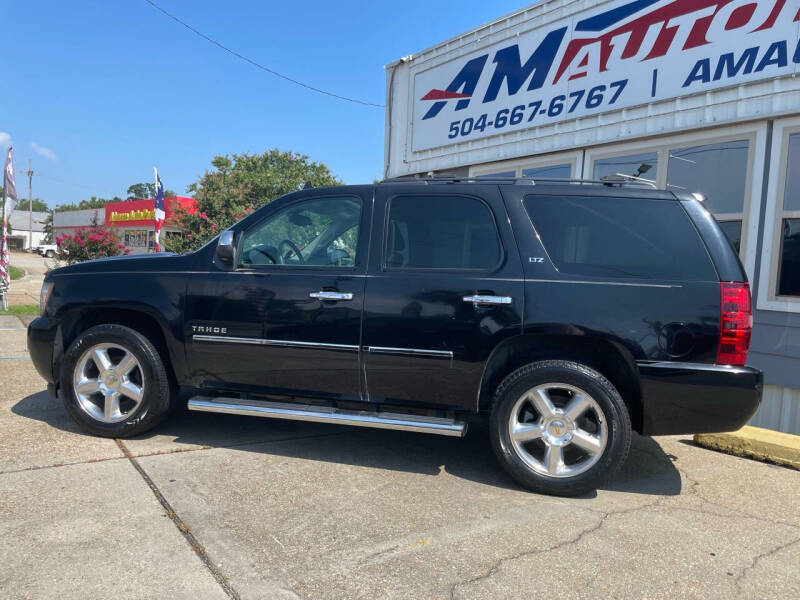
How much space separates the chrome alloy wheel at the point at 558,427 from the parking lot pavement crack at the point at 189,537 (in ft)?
6.07

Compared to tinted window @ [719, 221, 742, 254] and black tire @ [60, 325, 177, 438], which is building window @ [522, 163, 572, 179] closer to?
tinted window @ [719, 221, 742, 254]

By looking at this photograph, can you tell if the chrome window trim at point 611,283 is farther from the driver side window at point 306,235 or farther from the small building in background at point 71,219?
the small building in background at point 71,219

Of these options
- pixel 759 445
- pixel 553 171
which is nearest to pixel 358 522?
pixel 759 445

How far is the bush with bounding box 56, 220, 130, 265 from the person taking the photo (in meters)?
13.5

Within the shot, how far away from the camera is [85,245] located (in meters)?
13.5

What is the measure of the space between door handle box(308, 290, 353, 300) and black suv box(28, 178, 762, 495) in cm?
1

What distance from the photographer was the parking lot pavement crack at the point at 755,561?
2.56 m

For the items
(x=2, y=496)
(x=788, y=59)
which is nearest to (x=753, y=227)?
(x=788, y=59)

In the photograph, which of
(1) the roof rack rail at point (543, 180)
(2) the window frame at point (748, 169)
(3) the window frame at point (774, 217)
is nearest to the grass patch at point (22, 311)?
(1) the roof rack rail at point (543, 180)

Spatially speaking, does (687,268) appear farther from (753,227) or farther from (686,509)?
(753,227)

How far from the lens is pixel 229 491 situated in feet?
11.1

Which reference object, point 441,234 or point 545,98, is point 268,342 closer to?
point 441,234

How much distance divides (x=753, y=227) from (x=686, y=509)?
3.34 metres

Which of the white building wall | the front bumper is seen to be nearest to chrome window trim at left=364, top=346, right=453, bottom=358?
the front bumper
